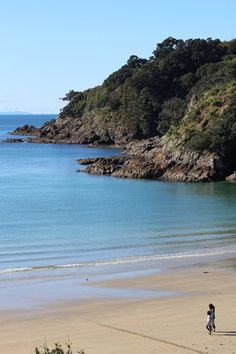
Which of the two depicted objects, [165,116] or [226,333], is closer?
[226,333]

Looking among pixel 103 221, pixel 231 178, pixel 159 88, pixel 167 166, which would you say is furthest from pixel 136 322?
pixel 159 88

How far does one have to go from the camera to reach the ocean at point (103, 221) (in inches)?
1444

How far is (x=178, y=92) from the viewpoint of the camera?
117 meters

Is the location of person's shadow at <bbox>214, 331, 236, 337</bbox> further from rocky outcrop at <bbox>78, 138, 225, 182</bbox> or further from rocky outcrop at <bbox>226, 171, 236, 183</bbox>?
rocky outcrop at <bbox>78, 138, 225, 182</bbox>

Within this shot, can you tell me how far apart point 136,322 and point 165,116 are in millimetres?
84782

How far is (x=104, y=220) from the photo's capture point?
4853cm

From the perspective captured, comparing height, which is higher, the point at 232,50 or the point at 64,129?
the point at 232,50

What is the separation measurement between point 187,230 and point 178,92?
249 feet

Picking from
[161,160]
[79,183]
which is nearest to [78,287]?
[79,183]

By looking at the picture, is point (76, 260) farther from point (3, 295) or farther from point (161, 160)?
point (161, 160)

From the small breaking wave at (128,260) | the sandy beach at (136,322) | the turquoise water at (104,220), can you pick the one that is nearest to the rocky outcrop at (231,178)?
the turquoise water at (104,220)

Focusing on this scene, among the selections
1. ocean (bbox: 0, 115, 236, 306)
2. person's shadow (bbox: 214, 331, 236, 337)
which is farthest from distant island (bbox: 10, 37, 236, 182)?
person's shadow (bbox: 214, 331, 236, 337)

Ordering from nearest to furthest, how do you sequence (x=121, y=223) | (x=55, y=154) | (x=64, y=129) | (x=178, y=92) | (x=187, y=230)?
(x=187, y=230) → (x=121, y=223) → (x=55, y=154) → (x=178, y=92) → (x=64, y=129)

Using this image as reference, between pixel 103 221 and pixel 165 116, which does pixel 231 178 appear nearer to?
pixel 103 221
